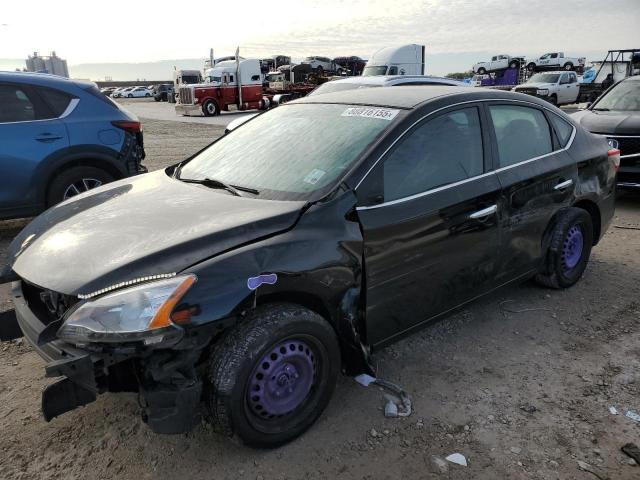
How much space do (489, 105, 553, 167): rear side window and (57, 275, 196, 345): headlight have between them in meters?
2.33

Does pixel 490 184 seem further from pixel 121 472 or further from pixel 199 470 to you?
pixel 121 472

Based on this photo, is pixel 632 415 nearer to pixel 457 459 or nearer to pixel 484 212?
pixel 457 459

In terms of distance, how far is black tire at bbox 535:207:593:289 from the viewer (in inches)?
156

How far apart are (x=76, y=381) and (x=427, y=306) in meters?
1.87

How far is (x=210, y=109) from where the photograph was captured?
91.2 ft

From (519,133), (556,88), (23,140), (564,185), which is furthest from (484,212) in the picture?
(556,88)

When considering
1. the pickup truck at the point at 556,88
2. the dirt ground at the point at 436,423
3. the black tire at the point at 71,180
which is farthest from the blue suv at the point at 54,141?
the pickup truck at the point at 556,88

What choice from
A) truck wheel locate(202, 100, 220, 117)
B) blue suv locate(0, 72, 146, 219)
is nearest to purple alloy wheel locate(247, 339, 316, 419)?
blue suv locate(0, 72, 146, 219)

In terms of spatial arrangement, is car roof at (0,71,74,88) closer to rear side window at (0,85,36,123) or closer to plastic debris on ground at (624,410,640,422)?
rear side window at (0,85,36,123)

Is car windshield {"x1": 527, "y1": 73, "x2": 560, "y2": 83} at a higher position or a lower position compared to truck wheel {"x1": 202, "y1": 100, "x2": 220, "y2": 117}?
higher

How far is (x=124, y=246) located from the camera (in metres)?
2.45

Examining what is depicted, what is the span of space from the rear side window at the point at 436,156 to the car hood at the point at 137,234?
0.60m

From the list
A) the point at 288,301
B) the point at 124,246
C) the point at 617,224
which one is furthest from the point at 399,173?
the point at 617,224

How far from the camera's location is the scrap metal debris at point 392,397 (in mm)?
2813
